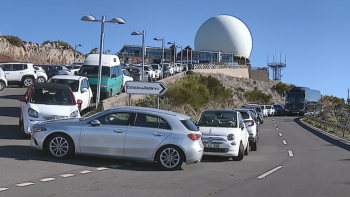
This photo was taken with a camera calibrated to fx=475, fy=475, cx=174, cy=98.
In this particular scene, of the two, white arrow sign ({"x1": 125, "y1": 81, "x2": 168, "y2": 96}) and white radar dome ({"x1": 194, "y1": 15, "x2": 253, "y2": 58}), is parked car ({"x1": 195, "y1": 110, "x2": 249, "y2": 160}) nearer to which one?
white arrow sign ({"x1": 125, "y1": 81, "x2": 168, "y2": 96})

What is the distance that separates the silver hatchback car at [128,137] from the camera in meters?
12.1

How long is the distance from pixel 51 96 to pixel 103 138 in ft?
18.7

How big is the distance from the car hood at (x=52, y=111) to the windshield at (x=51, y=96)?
0.33 m

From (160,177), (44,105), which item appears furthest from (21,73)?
(160,177)

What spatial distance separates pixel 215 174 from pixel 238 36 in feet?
302

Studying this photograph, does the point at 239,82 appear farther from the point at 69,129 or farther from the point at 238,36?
Result: the point at 69,129

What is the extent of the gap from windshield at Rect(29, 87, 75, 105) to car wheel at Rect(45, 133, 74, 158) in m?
4.67

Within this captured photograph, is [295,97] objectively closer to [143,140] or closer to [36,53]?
[36,53]

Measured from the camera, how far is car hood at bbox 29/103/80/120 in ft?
52.9

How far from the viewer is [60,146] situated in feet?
40.6

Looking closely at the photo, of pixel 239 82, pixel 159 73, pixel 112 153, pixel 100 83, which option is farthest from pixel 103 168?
pixel 239 82

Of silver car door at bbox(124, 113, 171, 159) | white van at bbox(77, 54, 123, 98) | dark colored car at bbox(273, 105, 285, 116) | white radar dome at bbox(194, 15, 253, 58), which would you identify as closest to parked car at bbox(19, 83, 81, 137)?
silver car door at bbox(124, 113, 171, 159)

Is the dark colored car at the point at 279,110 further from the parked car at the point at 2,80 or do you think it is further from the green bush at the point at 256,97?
the parked car at the point at 2,80

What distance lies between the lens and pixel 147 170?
12055mm
